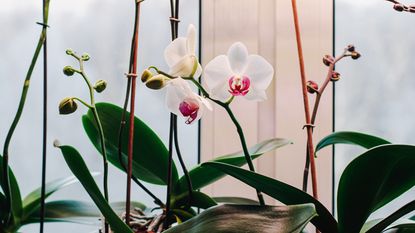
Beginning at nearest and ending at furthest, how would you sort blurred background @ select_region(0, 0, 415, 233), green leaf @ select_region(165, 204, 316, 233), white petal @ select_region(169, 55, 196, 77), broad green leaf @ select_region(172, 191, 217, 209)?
green leaf @ select_region(165, 204, 316, 233) → white petal @ select_region(169, 55, 196, 77) → broad green leaf @ select_region(172, 191, 217, 209) → blurred background @ select_region(0, 0, 415, 233)

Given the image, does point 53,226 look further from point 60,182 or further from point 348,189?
point 348,189

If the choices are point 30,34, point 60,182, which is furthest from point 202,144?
point 30,34

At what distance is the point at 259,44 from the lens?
109cm

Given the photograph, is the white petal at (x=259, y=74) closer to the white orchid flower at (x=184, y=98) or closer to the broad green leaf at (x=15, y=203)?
the white orchid flower at (x=184, y=98)

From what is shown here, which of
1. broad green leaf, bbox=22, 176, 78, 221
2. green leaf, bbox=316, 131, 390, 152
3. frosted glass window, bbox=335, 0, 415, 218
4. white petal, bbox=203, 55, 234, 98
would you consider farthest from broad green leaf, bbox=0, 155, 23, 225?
frosted glass window, bbox=335, 0, 415, 218

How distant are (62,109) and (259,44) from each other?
53 centimetres

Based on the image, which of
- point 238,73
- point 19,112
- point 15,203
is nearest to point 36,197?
point 15,203

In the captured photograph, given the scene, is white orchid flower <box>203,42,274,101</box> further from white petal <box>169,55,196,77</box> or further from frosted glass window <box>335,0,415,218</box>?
frosted glass window <box>335,0,415,218</box>

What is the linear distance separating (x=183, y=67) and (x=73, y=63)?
0.52 m

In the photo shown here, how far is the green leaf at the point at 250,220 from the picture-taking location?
1.77 ft

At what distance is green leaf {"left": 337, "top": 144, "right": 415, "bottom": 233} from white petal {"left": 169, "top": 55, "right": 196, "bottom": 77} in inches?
8.8

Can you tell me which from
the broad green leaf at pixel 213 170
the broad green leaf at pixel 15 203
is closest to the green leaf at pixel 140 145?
the broad green leaf at pixel 213 170

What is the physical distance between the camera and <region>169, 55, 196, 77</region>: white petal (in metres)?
0.65

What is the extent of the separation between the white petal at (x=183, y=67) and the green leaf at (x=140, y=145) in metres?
0.17
